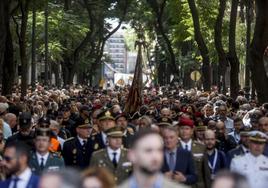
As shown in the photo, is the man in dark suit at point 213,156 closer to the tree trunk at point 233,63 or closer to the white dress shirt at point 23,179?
the white dress shirt at point 23,179

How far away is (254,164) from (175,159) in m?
1.03

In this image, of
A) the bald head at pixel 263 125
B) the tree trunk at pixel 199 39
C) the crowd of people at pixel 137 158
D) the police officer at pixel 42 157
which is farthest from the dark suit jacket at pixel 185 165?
the tree trunk at pixel 199 39

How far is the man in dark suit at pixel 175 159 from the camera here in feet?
30.3

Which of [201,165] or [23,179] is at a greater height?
[23,179]

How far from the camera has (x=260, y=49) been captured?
2242cm

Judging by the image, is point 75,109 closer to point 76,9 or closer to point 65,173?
point 65,173

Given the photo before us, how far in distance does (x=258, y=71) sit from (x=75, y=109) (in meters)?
5.38

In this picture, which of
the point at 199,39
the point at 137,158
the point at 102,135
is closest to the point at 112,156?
the point at 102,135

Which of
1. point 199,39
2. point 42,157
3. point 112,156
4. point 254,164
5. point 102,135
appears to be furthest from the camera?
point 199,39

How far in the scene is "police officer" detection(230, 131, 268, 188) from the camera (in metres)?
9.44

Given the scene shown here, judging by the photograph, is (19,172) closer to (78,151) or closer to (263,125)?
(78,151)

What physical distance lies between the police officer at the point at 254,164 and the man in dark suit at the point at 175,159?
1.76 feet

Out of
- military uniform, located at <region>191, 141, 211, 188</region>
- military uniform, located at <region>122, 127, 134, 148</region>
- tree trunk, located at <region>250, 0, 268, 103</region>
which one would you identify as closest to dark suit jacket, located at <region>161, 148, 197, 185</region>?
military uniform, located at <region>191, 141, 211, 188</region>

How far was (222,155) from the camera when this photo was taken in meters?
11.0
